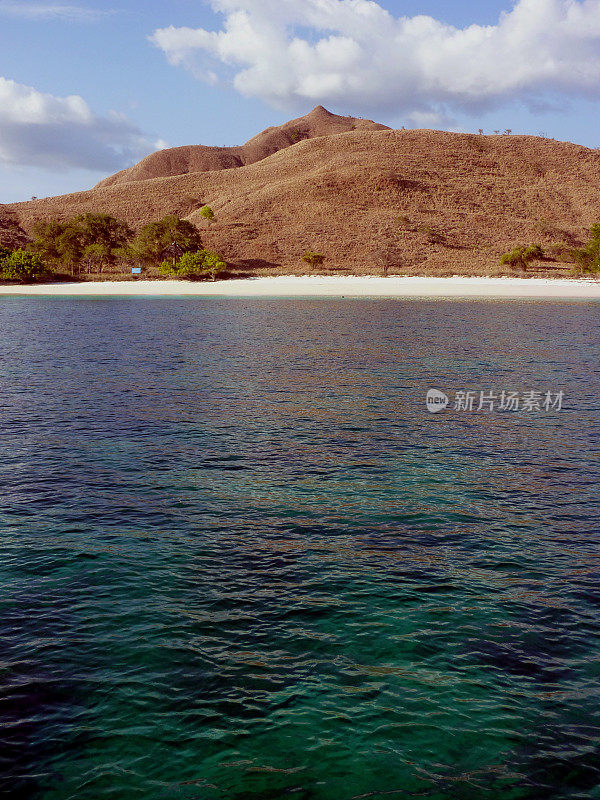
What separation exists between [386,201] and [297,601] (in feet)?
479

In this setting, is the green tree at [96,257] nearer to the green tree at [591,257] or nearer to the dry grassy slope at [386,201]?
the dry grassy slope at [386,201]

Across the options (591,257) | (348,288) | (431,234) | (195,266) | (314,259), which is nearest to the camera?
(348,288)

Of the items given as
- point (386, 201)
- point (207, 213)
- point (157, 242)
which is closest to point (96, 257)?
point (157, 242)

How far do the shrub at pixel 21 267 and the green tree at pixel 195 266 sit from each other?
17438mm

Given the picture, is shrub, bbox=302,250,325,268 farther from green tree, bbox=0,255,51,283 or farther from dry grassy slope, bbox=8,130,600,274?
green tree, bbox=0,255,51,283

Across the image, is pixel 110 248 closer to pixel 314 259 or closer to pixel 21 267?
pixel 21 267

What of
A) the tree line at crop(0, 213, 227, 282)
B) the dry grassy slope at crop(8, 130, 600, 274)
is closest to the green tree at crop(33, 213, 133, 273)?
the tree line at crop(0, 213, 227, 282)

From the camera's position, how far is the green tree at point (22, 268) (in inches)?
3720

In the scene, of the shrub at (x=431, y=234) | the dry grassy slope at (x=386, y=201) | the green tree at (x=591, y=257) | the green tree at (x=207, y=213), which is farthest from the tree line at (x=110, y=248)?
the green tree at (x=591, y=257)

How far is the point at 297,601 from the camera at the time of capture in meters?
9.24

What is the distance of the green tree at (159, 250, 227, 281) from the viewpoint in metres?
97.5

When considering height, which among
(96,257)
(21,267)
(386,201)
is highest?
(386,201)

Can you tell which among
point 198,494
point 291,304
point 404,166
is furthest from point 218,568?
point 404,166

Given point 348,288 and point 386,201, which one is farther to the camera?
point 386,201
